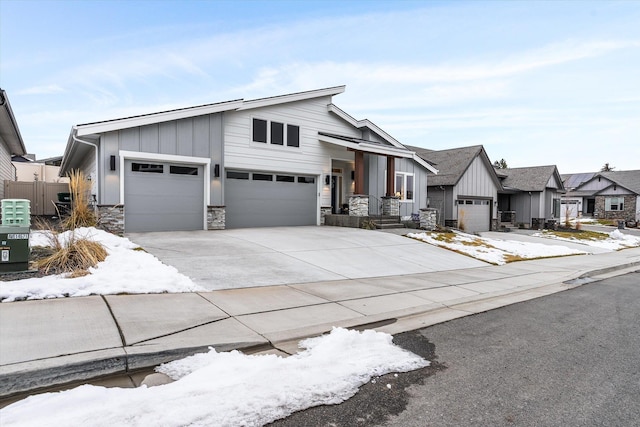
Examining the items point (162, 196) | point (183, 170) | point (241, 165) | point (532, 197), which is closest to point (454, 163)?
point (532, 197)

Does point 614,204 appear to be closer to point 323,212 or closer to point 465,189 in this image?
point 465,189

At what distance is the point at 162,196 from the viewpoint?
12570 mm

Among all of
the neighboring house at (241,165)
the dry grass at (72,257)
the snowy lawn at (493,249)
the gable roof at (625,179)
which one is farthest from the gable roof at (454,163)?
the gable roof at (625,179)

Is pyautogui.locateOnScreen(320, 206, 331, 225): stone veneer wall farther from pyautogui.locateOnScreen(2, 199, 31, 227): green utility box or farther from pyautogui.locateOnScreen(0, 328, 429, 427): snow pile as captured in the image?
pyautogui.locateOnScreen(0, 328, 429, 427): snow pile

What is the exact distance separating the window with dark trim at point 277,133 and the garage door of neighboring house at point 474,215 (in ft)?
41.8

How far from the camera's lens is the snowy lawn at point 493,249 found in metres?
12.1

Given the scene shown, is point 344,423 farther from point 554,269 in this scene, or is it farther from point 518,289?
point 554,269

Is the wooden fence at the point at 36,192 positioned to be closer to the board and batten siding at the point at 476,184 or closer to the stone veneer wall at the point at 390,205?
the stone veneer wall at the point at 390,205

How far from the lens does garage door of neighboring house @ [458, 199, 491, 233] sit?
73.7 feet

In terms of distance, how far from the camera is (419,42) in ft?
53.8

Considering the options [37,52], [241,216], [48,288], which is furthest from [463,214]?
[37,52]

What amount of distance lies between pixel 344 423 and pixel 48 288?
486 centimetres

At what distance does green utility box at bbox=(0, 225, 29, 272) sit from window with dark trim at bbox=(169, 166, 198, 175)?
24.3ft

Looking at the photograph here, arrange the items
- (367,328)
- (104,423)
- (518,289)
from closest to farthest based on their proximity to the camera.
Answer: (104,423) → (367,328) → (518,289)
